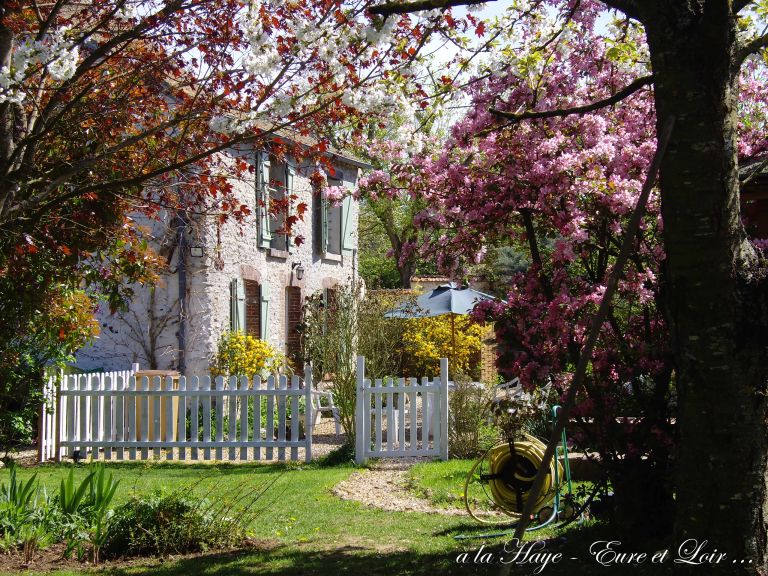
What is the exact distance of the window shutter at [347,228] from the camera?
19250 mm

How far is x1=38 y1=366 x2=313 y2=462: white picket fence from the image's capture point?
34.4 feet

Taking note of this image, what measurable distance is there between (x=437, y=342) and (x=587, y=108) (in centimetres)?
1428

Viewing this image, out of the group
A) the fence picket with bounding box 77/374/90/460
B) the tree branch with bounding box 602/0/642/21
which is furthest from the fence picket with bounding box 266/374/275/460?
the tree branch with bounding box 602/0/642/21

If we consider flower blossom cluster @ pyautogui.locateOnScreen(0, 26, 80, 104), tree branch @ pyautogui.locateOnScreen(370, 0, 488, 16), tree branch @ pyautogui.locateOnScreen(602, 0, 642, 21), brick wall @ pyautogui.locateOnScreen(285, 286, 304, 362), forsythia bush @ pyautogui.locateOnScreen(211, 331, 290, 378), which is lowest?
forsythia bush @ pyautogui.locateOnScreen(211, 331, 290, 378)

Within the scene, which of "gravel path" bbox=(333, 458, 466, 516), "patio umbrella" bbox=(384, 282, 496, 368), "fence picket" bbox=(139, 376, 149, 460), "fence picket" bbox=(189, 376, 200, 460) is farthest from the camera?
"patio umbrella" bbox=(384, 282, 496, 368)

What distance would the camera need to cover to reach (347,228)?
772 inches

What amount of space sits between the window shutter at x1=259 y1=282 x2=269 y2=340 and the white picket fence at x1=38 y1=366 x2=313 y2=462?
4.67 meters

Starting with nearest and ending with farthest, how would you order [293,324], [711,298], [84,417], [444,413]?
[711,298] < [444,413] < [84,417] < [293,324]

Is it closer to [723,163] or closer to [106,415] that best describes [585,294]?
[723,163]

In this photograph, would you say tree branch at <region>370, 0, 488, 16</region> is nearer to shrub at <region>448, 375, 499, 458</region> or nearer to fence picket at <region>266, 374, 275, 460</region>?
fence picket at <region>266, 374, 275, 460</region>

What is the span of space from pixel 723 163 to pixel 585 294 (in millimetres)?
2001

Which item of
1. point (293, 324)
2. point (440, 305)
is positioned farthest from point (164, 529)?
point (293, 324)

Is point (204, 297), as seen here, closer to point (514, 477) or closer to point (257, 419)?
point (257, 419)

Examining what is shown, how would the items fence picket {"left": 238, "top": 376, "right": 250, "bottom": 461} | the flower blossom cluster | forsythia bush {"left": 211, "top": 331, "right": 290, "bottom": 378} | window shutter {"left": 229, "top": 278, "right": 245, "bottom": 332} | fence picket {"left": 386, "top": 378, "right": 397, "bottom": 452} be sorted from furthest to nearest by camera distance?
1. window shutter {"left": 229, "top": 278, "right": 245, "bottom": 332}
2. forsythia bush {"left": 211, "top": 331, "right": 290, "bottom": 378}
3. fence picket {"left": 238, "top": 376, "right": 250, "bottom": 461}
4. fence picket {"left": 386, "top": 378, "right": 397, "bottom": 452}
5. the flower blossom cluster
